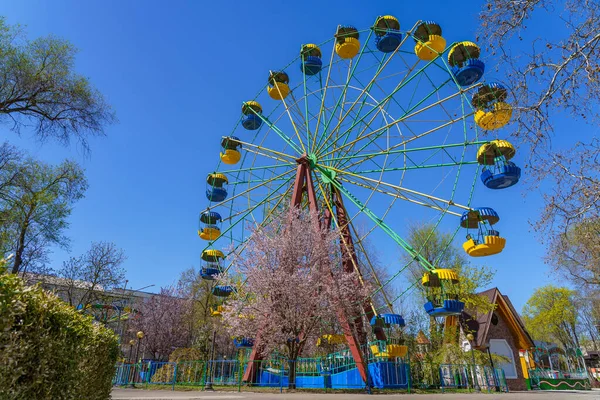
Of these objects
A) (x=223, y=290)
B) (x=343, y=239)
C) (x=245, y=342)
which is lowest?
(x=245, y=342)

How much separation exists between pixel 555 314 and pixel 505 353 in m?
23.4

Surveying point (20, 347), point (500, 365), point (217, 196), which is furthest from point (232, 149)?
point (500, 365)

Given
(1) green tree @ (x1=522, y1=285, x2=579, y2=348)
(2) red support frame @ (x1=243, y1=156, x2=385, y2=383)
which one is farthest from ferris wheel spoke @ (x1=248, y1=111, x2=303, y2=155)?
(1) green tree @ (x1=522, y1=285, x2=579, y2=348)

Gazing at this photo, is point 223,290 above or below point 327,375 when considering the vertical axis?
above

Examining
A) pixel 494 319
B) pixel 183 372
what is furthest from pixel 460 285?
pixel 183 372

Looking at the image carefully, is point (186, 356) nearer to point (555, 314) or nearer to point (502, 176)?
point (502, 176)

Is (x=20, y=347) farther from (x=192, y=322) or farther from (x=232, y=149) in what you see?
(x=192, y=322)

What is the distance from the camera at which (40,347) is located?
4066 millimetres

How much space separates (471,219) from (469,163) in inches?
123

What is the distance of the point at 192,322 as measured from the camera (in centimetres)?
3619

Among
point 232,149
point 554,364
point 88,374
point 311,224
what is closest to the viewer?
point 88,374

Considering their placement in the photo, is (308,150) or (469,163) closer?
(469,163)

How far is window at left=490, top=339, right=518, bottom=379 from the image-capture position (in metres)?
26.4

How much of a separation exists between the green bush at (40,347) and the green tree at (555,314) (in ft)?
167
